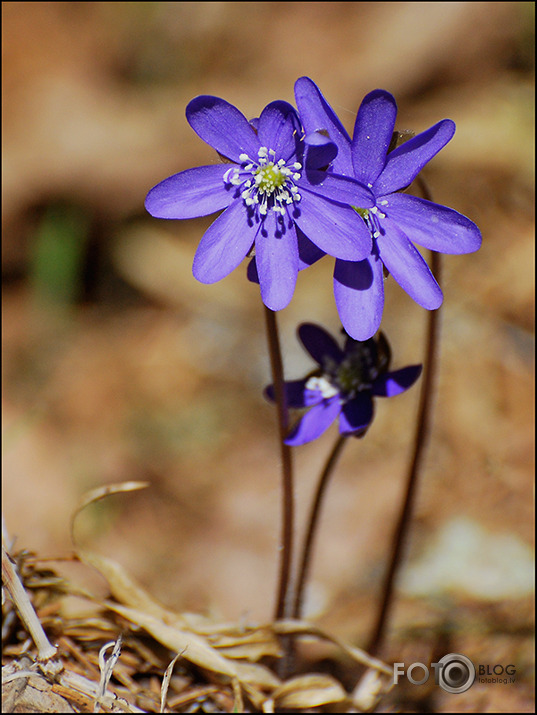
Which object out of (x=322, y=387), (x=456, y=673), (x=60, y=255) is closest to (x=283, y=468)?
(x=322, y=387)

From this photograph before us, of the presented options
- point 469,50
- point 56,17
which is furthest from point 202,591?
point 56,17

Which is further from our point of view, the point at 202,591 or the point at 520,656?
the point at 202,591

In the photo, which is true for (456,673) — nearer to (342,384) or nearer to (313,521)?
(313,521)

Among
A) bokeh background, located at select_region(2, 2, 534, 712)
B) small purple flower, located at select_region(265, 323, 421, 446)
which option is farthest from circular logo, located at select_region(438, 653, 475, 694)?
small purple flower, located at select_region(265, 323, 421, 446)

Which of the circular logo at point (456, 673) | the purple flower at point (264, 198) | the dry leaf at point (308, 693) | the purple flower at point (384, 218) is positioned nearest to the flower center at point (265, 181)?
the purple flower at point (264, 198)

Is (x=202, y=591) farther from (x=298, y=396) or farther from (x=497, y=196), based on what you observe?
(x=497, y=196)

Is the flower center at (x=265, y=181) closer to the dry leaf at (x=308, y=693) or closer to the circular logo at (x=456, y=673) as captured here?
the dry leaf at (x=308, y=693)
